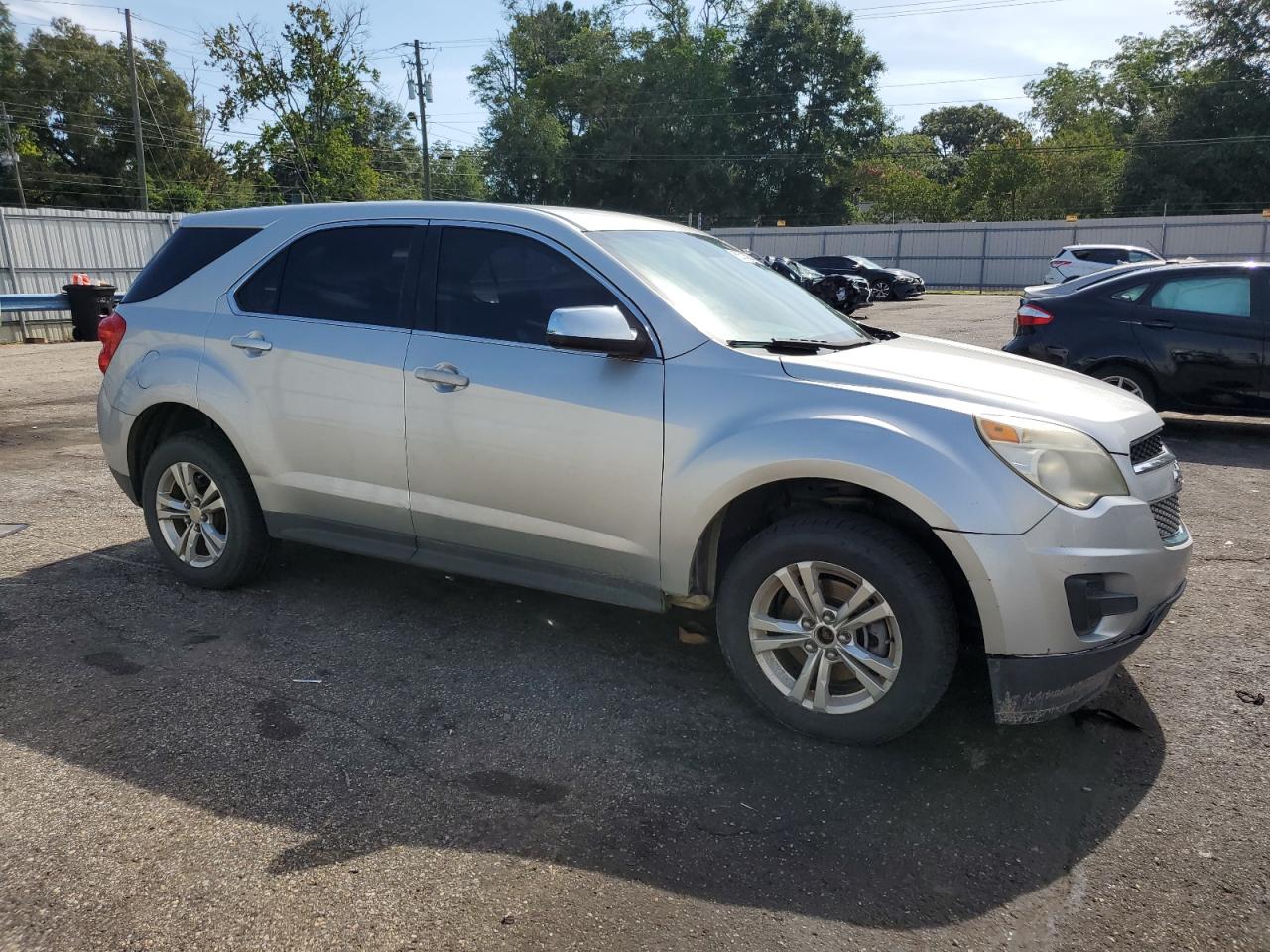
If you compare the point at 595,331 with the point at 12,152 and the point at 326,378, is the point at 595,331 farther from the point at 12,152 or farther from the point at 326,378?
the point at 12,152

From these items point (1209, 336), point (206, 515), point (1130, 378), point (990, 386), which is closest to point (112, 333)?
point (206, 515)

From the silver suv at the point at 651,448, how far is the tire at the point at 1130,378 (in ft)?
16.6

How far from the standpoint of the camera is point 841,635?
128 inches

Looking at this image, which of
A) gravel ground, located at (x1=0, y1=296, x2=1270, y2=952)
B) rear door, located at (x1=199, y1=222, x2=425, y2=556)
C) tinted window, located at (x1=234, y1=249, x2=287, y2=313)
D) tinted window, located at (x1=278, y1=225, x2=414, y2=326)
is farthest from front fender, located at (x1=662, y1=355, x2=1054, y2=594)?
tinted window, located at (x1=234, y1=249, x2=287, y2=313)

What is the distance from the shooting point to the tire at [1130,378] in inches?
332

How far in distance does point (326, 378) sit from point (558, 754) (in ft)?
6.57

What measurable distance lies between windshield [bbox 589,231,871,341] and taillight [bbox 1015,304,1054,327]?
5310 mm

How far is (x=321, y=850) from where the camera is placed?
8.95ft

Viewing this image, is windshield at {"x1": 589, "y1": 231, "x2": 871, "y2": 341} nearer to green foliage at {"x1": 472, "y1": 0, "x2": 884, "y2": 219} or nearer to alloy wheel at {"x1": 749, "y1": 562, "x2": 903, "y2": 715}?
alloy wheel at {"x1": 749, "y1": 562, "x2": 903, "y2": 715}

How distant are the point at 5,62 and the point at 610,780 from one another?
63.1 m

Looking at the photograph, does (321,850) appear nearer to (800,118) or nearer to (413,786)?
(413,786)

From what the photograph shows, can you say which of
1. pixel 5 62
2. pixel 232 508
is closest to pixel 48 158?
pixel 5 62

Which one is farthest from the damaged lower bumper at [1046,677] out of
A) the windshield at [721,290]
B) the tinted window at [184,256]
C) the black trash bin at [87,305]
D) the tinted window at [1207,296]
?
the black trash bin at [87,305]

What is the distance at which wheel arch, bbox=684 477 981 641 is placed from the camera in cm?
327
